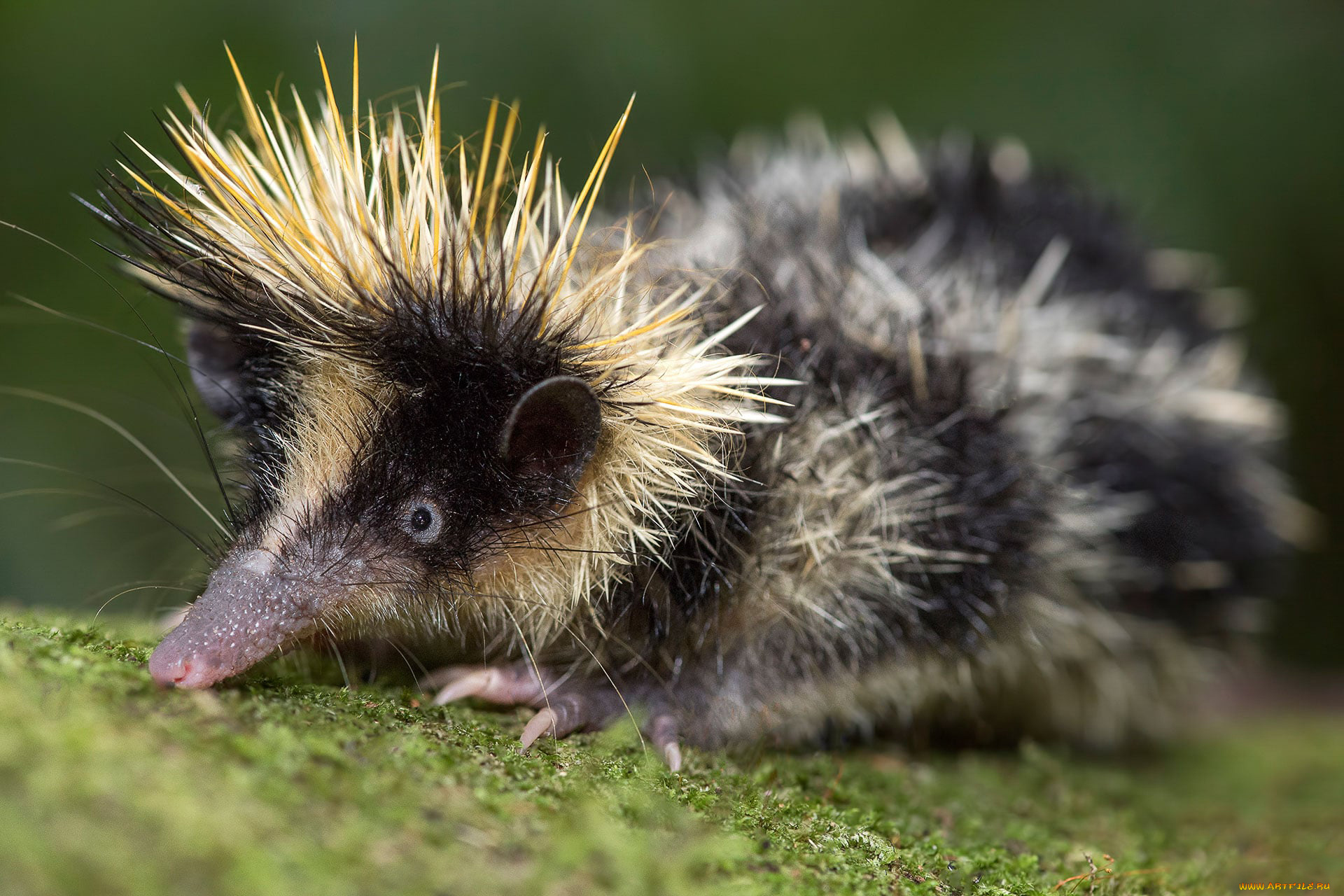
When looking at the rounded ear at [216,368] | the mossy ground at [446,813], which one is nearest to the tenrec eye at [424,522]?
the mossy ground at [446,813]

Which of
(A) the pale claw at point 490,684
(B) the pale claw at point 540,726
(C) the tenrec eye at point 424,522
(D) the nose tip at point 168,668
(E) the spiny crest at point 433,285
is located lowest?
(A) the pale claw at point 490,684

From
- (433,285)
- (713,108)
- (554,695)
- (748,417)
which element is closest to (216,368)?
(433,285)

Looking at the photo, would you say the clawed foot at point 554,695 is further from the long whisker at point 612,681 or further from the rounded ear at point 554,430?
the rounded ear at point 554,430

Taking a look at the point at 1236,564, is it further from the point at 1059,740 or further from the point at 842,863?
the point at 842,863

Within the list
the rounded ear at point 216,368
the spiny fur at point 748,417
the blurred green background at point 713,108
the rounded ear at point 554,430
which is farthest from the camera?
the blurred green background at point 713,108

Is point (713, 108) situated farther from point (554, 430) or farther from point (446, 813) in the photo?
point (446, 813)

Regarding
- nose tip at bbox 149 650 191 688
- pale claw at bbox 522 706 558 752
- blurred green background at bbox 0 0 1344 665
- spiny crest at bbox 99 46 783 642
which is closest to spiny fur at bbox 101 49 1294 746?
spiny crest at bbox 99 46 783 642
